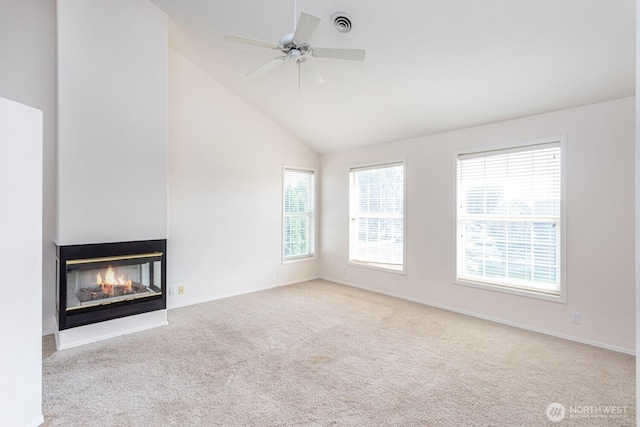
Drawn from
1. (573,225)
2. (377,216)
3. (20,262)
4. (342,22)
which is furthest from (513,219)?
(20,262)

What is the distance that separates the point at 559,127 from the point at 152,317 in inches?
203

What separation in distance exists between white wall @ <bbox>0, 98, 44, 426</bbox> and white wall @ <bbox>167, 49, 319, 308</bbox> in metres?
2.45

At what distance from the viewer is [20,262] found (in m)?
1.99

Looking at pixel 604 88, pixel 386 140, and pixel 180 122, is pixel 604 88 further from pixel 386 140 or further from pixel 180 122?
pixel 180 122

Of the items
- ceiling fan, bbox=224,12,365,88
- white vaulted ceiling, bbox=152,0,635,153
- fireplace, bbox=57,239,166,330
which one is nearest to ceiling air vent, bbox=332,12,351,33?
white vaulted ceiling, bbox=152,0,635,153

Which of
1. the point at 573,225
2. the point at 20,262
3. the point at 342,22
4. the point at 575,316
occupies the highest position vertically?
the point at 342,22

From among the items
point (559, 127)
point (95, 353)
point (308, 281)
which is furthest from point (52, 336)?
point (559, 127)

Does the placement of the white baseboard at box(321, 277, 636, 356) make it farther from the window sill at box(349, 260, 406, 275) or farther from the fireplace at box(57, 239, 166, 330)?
the fireplace at box(57, 239, 166, 330)

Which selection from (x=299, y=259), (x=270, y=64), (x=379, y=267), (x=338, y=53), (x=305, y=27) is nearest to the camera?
(x=305, y=27)

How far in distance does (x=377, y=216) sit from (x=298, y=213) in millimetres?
1556

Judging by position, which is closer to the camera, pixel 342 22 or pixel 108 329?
pixel 342 22

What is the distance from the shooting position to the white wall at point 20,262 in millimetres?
1893

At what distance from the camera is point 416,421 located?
213 cm

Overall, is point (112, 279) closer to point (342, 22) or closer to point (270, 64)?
point (270, 64)
